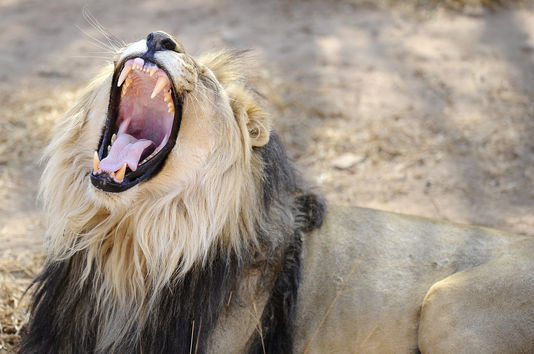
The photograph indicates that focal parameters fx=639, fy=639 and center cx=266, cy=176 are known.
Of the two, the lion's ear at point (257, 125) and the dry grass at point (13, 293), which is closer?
the lion's ear at point (257, 125)

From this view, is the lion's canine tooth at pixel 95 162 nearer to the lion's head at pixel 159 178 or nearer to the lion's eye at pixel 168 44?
the lion's head at pixel 159 178

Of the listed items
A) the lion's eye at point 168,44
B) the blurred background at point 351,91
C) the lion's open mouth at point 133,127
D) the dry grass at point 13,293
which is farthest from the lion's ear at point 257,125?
the blurred background at point 351,91

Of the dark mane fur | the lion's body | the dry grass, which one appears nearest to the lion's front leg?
the lion's body

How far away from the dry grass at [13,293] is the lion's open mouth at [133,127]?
0.94m

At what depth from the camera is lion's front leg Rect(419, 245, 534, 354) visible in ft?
9.11

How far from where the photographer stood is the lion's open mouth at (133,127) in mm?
2709

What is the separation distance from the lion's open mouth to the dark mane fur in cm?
42

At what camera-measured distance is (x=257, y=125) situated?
2.85 metres

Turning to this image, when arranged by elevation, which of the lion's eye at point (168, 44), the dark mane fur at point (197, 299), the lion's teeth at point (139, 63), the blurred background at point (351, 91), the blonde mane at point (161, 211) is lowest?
the blurred background at point (351, 91)

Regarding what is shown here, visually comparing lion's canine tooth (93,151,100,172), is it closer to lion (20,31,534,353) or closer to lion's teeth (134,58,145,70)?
lion (20,31,534,353)

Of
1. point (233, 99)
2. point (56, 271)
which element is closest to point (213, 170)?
point (233, 99)

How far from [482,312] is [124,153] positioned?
5.70 ft

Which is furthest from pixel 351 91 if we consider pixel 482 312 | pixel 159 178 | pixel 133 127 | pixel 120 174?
pixel 120 174

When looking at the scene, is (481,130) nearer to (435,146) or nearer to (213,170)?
(435,146)
